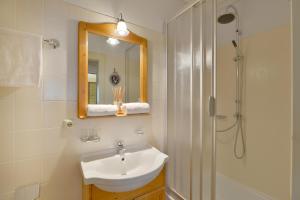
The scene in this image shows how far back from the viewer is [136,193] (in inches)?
48.5

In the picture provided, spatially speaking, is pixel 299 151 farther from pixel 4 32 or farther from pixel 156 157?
pixel 4 32

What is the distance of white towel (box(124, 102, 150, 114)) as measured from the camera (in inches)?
60.3

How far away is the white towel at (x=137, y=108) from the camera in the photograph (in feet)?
5.02

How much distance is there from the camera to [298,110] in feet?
1.56

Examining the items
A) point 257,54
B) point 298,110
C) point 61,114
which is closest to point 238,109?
point 257,54

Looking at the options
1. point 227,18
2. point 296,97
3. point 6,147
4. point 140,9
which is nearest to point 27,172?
point 6,147

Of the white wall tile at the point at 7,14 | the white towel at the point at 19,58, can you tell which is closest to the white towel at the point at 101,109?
the white towel at the point at 19,58

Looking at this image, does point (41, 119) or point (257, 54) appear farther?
point (257, 54)

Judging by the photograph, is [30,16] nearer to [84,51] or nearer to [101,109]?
[84,51]

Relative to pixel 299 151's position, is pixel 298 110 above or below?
above

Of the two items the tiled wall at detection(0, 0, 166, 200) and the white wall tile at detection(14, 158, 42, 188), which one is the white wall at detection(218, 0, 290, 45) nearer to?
the tiled wall at detection(0, 0, 166, 200)

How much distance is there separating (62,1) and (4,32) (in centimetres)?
51

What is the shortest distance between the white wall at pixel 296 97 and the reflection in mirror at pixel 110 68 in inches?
50.4

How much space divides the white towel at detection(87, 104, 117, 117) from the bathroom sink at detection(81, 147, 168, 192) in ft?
1.26
